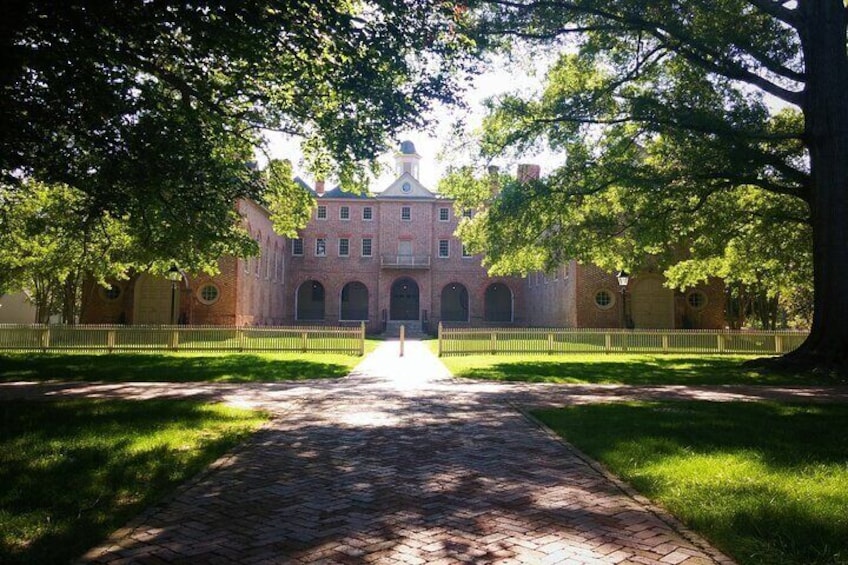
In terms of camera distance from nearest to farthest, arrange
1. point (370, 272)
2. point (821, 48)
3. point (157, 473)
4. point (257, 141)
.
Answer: point (157, 473) → point (821, 48) → point (257, 141) → point (370, 272)

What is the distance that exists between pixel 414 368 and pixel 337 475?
39.0 ft

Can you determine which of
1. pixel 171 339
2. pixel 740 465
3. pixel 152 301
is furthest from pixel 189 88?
pixel 152 301

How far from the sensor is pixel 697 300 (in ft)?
116

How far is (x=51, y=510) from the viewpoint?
457 cm

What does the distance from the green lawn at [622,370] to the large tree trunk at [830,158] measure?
1.38m

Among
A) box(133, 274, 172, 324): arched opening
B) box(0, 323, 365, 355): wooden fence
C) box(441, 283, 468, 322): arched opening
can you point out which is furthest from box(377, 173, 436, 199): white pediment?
box(0, 323, 365, 355): wooden fence

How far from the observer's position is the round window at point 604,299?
3441 cm

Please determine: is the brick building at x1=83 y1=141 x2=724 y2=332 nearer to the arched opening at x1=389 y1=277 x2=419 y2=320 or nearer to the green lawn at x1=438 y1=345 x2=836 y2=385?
the arched opening at x1=389 y1=277 x2=419 y2=320

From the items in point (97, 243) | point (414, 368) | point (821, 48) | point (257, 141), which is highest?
point (821, 48)

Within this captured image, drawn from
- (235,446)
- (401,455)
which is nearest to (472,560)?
(401,455)

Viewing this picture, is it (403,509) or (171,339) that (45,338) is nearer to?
(171,339)

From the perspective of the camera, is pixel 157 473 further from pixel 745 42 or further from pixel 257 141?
pixel 745 42

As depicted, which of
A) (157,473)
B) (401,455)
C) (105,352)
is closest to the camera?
(157,473)

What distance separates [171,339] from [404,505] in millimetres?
18523
